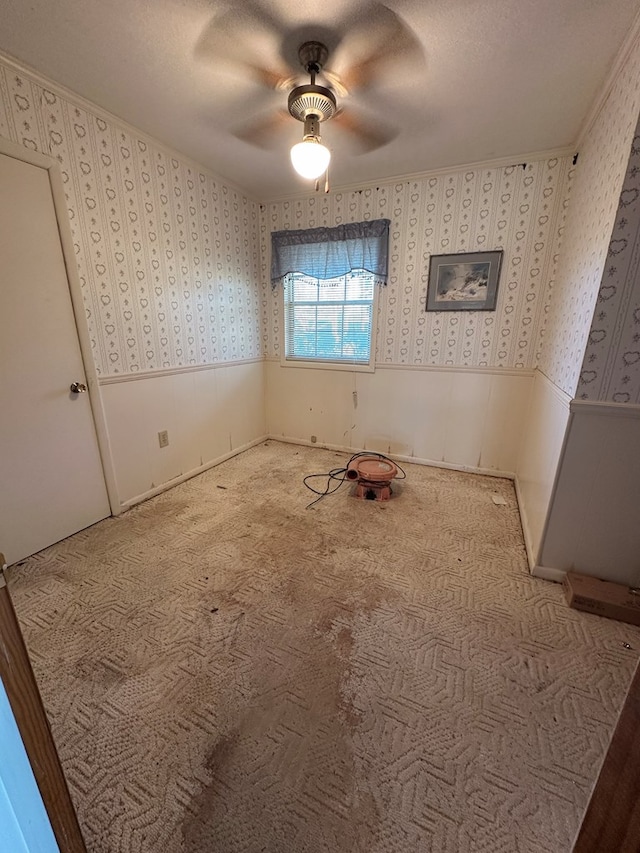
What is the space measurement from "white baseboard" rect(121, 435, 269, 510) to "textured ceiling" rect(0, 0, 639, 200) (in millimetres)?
2374

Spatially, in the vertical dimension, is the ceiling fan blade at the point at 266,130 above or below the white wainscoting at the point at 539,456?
above

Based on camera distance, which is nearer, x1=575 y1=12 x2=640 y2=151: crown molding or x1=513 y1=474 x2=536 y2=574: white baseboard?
x1=575 y1=12 x2=640 y2=151: crown molding

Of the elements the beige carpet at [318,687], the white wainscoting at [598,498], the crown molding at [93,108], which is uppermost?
the crown molding at [93,108]

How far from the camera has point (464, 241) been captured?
269 cm

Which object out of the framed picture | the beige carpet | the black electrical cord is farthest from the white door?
the framed picture

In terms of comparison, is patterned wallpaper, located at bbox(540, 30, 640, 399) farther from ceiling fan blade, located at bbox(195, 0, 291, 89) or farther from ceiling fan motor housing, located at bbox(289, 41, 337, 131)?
ceiling fan blade, located at bbox(195, 0, 291, 89)

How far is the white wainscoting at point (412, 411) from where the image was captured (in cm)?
287

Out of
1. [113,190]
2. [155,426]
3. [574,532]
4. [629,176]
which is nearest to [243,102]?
[113,190]

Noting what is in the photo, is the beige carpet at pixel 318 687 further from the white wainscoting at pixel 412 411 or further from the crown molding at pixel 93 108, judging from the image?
the crown molding at pixel 93 108

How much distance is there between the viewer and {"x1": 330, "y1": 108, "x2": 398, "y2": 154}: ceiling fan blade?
6.47ft

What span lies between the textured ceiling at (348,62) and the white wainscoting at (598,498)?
1.56m

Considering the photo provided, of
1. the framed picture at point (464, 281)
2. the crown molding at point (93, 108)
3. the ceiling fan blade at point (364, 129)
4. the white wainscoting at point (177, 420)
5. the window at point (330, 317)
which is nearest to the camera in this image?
the crown molding at point (93, 108)

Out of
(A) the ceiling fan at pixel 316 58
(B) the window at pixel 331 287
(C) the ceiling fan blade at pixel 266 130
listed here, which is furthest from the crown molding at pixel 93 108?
(B) the window at pixel 331 287

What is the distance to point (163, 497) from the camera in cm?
260
